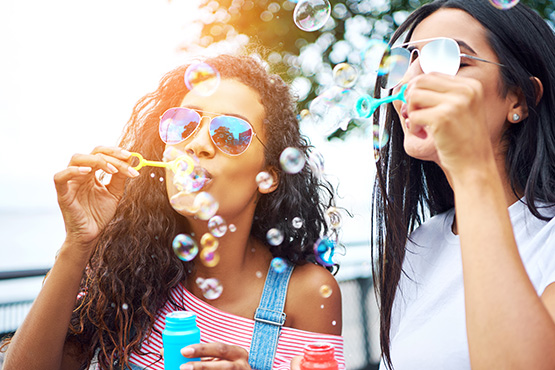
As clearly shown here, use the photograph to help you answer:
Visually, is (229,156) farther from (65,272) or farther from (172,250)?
(65,272)

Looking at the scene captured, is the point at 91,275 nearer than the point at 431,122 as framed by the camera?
No

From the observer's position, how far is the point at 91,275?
5.24 ft

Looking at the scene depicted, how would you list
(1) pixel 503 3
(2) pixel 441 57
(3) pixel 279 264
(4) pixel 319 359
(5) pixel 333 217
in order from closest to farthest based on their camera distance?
1. (4) pixel 319 359
2. (2) pixel 441 57
3. (1) pixel 503 3
4. (3) pixel 279 264
5. (5) pixel 333 217

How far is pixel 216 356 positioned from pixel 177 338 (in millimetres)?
96

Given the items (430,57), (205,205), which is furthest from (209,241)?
(430,57)

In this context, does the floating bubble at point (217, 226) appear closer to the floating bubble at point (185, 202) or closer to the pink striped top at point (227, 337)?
the floating bubble at point (185, 202)

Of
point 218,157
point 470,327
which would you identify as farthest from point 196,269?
point 470,327

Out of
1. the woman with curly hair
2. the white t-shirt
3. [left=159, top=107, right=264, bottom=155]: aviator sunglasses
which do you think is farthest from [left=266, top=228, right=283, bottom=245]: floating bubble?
the white t-shirt

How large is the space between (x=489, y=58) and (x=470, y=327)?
2.26ft

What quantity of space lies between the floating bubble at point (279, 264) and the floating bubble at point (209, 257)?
0.19 metres

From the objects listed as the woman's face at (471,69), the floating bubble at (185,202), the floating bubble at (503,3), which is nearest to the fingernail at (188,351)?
the floating bubble at (185,202)

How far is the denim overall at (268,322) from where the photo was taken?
4.52 ft

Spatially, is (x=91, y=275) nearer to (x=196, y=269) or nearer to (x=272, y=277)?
(x=196, y=269)

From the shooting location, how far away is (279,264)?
1569mm
